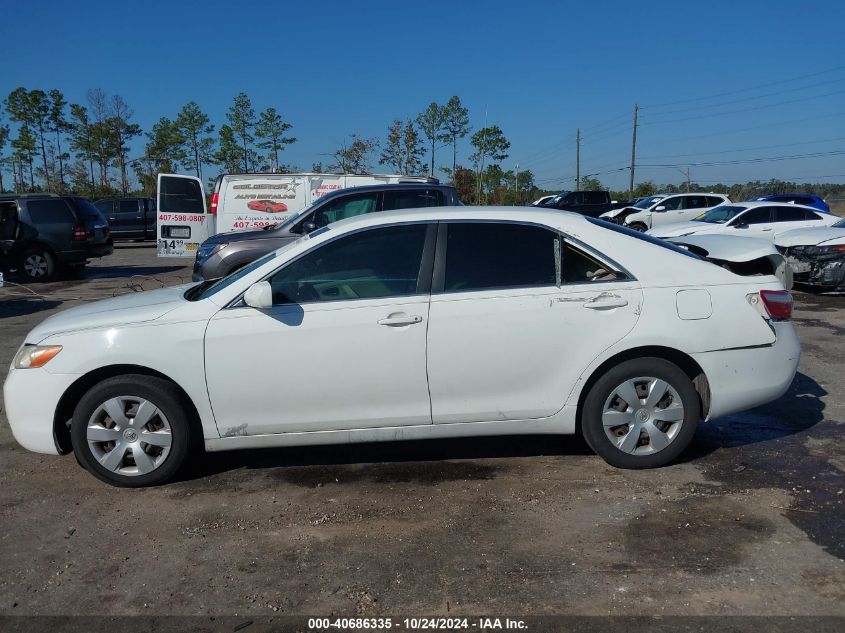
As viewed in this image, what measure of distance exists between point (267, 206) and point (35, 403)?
36.5 ft

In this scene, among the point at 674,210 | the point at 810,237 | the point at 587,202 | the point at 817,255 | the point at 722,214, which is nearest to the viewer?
the point at 817,255

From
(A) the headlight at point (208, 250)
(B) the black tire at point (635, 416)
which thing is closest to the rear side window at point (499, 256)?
(B) the black tire at point (635, 416)

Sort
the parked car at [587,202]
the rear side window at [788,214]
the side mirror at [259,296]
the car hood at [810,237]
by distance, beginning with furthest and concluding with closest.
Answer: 1. the parked car at [587,202]
2. the rear side window at [788,214]
3. the car hood at [810,237]
4. the side mirror at [259,296]

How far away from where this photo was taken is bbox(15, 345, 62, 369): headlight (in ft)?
13.9

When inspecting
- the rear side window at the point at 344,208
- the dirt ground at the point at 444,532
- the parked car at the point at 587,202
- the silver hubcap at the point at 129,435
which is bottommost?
the dirt ground at the point at 444,532

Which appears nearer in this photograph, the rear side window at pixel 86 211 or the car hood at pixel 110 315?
the car hood at pixel 110 315

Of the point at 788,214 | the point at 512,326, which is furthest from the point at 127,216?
the point at 512,326

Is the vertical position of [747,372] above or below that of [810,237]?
below

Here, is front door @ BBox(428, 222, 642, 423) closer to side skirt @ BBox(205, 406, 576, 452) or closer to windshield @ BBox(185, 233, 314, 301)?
side skirt @ BBox(205, 406, 576, 452)

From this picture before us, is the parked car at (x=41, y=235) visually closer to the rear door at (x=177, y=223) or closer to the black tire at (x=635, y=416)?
the rear door at (x=177, y=223)

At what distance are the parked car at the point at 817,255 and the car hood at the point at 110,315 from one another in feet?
33.8

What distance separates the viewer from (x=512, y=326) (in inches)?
167

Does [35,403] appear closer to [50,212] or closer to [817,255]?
[817,255]

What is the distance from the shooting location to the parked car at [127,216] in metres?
26.6
